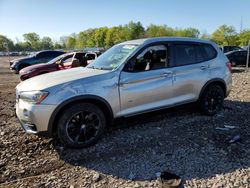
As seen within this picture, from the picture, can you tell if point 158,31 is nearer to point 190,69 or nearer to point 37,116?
point 190,69

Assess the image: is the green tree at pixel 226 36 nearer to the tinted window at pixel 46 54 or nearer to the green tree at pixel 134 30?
the green tree at pixel 134 30

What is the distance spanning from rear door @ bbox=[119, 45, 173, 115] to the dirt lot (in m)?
0.59

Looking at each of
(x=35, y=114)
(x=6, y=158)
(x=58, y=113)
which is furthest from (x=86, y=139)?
(x=6, y=158)

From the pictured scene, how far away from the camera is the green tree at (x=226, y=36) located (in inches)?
2719

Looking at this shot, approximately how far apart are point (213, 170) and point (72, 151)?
224cm

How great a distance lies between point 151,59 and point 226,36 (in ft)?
232

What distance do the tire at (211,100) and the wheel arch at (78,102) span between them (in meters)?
2.38

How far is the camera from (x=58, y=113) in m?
4.31

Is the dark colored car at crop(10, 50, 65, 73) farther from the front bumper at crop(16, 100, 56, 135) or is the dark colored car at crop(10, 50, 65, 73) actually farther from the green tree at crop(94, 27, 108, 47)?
the green tree at crop(94, 27, 108, 47)

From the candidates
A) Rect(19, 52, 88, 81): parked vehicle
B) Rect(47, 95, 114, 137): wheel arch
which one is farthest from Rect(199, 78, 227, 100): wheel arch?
Rect(19, 52, 88, 81): parked vehicle

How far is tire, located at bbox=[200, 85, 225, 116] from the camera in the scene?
19.8ft

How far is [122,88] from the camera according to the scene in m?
4.73

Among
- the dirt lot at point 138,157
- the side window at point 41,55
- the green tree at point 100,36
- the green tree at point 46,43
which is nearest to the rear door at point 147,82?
the dirt lot at point 138,157

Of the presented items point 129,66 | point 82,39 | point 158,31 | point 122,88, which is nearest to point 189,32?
point 158,31
